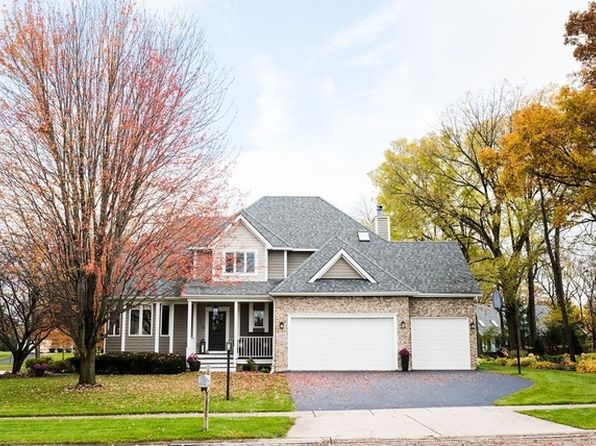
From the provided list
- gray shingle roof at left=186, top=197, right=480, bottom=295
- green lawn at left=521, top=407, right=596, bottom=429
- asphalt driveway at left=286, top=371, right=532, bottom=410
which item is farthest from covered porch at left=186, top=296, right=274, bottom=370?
green lawn at left=521, top=407, right=596, bottom=429

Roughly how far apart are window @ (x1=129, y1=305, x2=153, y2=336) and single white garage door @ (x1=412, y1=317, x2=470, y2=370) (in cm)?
1230

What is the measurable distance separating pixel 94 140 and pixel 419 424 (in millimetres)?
11541

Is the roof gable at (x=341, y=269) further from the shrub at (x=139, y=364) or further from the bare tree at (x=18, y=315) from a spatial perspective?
the bare tree at (x=18, y=315)

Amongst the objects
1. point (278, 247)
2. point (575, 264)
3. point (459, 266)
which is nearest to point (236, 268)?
point (278, 247)

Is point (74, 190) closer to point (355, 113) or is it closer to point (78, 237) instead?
point (78, 237)

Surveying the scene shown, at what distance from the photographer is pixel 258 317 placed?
27.0 metres

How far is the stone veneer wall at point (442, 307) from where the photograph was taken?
24.5m

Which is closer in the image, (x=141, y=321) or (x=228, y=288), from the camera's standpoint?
(x=228, y=288)

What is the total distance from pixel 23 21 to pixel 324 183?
2879 centimetres

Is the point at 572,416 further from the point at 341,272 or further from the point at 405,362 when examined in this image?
the point at 341,272

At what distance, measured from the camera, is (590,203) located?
20484mm

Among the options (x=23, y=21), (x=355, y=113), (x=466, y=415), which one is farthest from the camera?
(x=355, y=113)

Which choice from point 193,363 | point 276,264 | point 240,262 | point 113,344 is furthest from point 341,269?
point 113,344

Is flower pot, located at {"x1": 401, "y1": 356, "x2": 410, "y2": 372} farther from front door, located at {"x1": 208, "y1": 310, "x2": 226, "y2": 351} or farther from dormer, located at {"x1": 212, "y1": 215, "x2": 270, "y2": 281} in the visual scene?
front door, located at {"x1": 208, "y1": 310, "x2": 226, "y2": 351}
